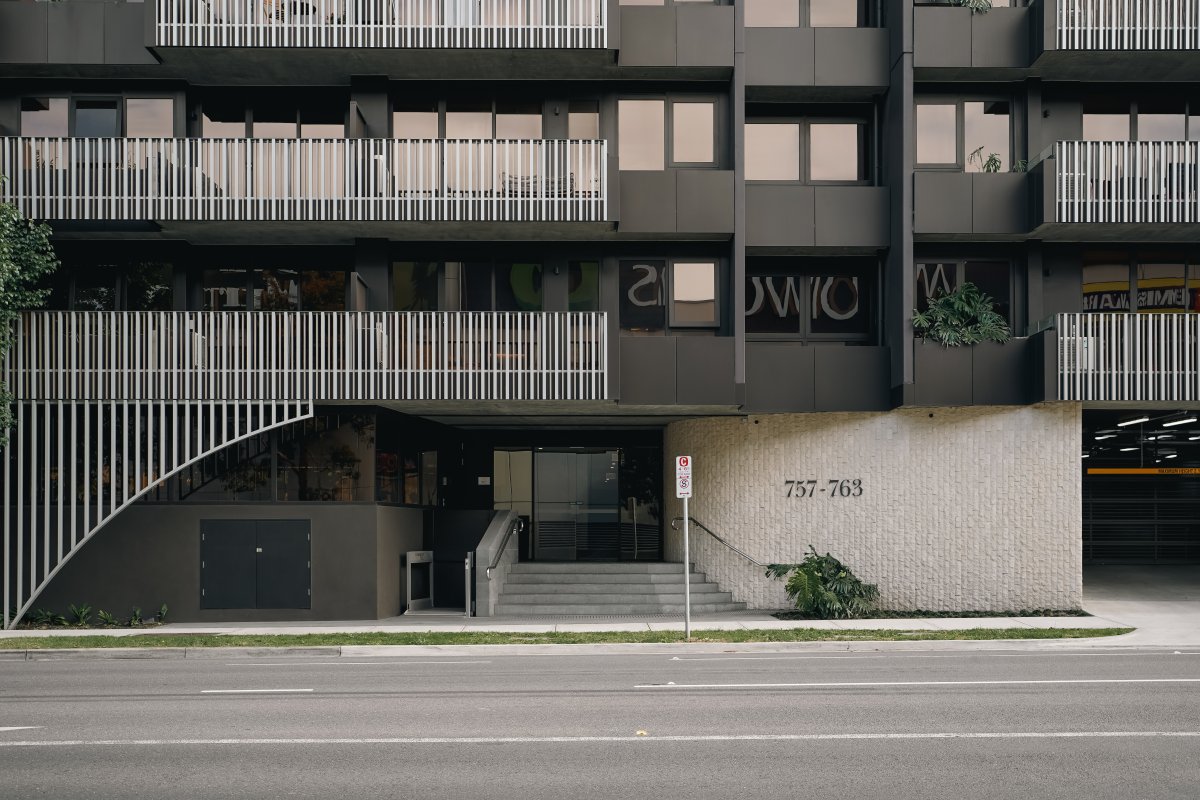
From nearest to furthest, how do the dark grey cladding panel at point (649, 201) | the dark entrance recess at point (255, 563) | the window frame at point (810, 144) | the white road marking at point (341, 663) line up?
the white road marking at point (341, 663) → the dark entrance recess at point (255, 563) → the dark grey cladding panel at point (649, 201) → the window frame at point (810, 144)

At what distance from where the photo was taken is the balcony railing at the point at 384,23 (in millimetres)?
21719

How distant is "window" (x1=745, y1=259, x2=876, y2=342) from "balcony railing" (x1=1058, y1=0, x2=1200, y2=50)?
5706 millimetres

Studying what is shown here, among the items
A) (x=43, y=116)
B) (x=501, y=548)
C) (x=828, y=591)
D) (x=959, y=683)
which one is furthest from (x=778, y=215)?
(x=43, y=116)

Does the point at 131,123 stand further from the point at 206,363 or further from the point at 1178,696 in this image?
the point at 1178,696

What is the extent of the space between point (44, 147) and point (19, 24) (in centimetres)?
271

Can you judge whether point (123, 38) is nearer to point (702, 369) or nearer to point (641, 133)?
point (641, 133)

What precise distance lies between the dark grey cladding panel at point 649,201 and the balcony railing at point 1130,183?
724 cm

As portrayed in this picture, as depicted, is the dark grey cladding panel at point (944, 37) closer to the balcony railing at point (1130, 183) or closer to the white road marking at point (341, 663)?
the balcony railing at point (1130, 183)

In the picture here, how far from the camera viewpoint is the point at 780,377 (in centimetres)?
2362

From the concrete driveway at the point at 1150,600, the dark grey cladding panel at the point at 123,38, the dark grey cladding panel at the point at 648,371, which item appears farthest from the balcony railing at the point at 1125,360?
the dark grey cladding panel at the point at 123,38

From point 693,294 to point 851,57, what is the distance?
5579mm

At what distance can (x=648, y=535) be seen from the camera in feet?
94.2

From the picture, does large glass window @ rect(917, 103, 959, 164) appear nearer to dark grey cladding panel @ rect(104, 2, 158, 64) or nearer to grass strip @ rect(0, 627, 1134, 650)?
grass strip @ rect(0, 627, 1134, 650)

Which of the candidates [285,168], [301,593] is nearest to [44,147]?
[285,168]
